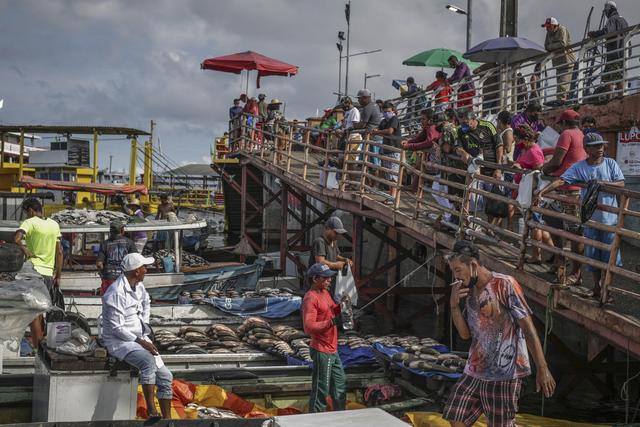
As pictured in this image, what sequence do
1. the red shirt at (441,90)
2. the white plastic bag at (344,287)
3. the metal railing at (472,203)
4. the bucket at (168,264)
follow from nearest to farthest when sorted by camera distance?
the metal railing at (472,203) → the white plastic bag at (344,287) → the bucket at (168,264) → the red shirt at (441,90)

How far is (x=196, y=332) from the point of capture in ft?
41.7

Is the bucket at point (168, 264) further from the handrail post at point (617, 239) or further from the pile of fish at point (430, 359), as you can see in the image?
the handrail post at point (617, 239)

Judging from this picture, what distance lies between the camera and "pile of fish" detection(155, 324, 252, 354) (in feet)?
38.8

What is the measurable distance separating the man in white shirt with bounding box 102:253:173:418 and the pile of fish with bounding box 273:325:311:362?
4.15 meters

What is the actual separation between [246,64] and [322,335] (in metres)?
17.3

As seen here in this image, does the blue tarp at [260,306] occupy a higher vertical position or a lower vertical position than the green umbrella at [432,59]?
lower

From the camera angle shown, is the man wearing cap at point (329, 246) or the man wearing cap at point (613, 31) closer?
the man wearing cap at point (329, 246)

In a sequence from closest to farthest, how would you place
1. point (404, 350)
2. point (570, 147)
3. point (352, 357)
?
point (570, 147), point (404, 350), point (352, 357)

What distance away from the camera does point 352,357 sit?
1080 cm

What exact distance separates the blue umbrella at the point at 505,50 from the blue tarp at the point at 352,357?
7780 millimetres

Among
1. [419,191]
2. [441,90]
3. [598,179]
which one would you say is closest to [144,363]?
[598,179]

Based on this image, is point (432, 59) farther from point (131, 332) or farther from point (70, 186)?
point (131, 332)

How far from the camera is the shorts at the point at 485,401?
5410 millimetres

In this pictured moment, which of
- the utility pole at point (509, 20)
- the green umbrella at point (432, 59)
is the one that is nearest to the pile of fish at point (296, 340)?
the utility pole at point (509, 20)
